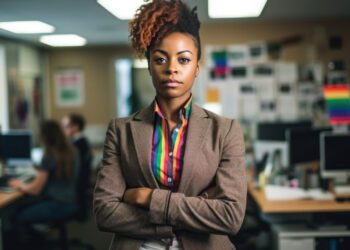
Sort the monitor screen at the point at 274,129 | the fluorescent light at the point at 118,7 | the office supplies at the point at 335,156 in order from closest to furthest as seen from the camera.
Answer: the fluorescent light at the point at 118,7 → the office supplies at the point at 335,156 → the monitor screen at the point at 274,129

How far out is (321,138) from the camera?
289 cm

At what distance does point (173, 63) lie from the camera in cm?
108

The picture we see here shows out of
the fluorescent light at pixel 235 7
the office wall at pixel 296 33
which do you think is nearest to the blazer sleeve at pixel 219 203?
the fluorescent light at pixel 235 7

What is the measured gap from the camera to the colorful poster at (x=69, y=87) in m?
6.24

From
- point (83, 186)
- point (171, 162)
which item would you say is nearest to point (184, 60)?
point (171, 162)

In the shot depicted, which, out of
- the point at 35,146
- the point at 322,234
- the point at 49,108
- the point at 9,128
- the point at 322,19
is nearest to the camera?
the point at 322,234

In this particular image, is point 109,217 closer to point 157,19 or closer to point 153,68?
point 153,68

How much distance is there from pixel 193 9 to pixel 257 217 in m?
2.05

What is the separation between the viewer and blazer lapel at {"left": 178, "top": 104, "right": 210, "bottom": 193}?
1.10 metres

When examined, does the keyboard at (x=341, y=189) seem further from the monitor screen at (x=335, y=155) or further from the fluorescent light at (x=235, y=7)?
the fluorescent light at (x=235, y=7)

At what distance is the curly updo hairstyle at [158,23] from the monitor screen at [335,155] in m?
2.09

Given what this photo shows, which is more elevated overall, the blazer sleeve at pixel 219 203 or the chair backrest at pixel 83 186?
the blazer sleeve at pixel 219 203

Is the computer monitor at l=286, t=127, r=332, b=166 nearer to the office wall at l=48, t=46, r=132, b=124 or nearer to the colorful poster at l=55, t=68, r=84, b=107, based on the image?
the office wall at l=48, t=46, r=132, b=124

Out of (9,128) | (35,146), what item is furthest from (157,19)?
(35,146)
